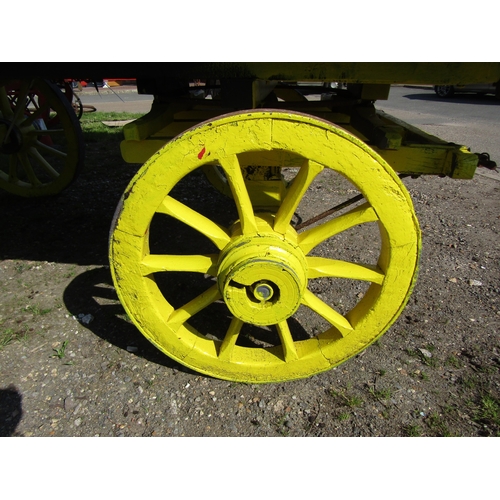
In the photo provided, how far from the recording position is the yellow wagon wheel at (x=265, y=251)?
1438 mm

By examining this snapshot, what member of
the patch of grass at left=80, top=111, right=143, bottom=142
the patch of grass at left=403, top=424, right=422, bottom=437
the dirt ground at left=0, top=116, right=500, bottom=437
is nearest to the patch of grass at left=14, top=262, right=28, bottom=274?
the dirt ground at left=0, top=116, right=500, bottom=437

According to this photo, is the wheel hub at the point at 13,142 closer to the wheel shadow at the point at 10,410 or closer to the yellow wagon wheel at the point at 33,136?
the yellow wagon wheel at the point at 33,136

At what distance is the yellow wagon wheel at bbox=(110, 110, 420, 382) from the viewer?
1.44 m

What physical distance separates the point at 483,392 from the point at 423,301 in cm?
75

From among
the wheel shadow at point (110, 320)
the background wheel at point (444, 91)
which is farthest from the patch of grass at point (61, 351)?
the background wheel at point (444, 91)

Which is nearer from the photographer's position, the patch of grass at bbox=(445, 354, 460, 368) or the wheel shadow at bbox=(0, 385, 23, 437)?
the wheel shadow at bbox=(0, 385, 23, 437)

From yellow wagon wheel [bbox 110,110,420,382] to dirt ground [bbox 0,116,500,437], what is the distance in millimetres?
211

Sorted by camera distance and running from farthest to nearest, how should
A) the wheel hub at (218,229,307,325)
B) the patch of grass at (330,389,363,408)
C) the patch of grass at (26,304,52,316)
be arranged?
the patch of grass at (26,304,52,316) < the patch of grass at (330,389,363,408) < the wheel hub at (218,229,307,325)

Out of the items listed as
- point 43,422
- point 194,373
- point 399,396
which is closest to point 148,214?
point 194,373

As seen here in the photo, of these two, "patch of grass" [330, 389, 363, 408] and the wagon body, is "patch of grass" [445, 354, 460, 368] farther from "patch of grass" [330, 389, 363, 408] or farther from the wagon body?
the wagon body

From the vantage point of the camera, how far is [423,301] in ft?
8.55

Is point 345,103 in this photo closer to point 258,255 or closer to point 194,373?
point 258,255

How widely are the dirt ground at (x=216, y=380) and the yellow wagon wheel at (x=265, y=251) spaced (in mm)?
211

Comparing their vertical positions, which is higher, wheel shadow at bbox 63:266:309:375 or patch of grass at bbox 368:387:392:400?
patch of grass at bbox 368:387:392:400
